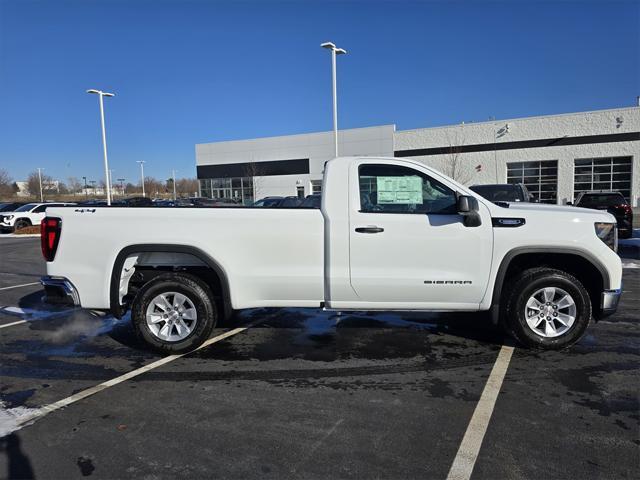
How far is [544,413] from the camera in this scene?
356 centimetres

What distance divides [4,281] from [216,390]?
8241 millimetres

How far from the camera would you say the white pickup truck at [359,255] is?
4703 mm

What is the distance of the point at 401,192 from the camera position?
16.0 feet

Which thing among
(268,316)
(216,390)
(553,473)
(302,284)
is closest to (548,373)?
(553,473)

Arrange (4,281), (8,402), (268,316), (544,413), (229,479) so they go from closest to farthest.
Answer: (229,479), (544,413), (8,402), (268,316), (4,281)

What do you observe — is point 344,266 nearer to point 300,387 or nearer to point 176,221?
point 300,387

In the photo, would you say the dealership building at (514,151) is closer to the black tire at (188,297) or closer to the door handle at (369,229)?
the door handle at (369,229)

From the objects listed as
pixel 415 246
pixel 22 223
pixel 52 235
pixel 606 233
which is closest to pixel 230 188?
pixel 22 223

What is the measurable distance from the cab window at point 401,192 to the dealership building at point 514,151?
31.2 metres

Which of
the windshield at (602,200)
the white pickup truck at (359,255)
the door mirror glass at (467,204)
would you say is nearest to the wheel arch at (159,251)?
the white pickup truck at (359,255)

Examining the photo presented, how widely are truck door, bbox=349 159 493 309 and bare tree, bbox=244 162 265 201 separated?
4376cm

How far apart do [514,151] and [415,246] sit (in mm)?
34986

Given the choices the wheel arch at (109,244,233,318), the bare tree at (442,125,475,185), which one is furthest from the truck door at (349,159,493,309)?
the bare tree at (442,125,475,185)

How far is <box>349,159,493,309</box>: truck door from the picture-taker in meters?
4.70
